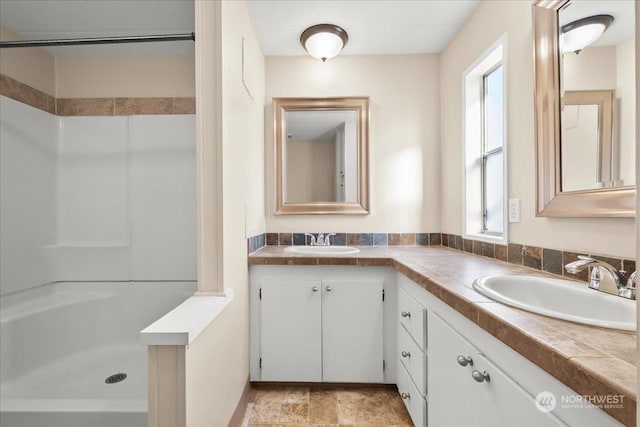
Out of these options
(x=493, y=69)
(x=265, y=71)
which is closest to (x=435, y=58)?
(x=493, y=69)

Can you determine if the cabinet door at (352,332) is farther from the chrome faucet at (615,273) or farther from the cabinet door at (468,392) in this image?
the chrome faucet at (615,273)

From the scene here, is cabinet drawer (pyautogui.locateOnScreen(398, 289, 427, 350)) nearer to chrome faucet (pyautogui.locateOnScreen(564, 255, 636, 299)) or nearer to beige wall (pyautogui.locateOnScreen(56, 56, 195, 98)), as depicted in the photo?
chrome faucet (pyautogui.locateOnScreen(564, 255, 636, 299))

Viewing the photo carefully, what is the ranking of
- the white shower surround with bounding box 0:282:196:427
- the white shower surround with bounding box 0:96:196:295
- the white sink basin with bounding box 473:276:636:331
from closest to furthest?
the white sink basin with bounding box 473:276:636:331, the white shower surround with bounding box 0:282:196:427, the white shower surround with bounding box 0:96:196:295

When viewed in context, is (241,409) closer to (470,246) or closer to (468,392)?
(468,392)

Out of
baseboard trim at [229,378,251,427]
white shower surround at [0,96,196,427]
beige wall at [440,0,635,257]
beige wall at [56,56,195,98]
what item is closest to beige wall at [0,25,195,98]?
beige wall at [56,56,195,98]

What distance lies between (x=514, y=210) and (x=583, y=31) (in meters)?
A: 0.76

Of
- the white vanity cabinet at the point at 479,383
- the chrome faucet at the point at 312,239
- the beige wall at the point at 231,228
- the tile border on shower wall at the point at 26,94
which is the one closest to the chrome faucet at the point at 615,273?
the white vanity cabinet at the point at 479,383

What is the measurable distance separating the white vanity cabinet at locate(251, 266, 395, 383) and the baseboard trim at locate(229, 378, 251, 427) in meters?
0.11

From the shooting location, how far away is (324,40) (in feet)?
6.48

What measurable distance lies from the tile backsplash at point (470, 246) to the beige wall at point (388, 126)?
57mm

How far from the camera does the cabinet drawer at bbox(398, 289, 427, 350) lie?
4.27 feet

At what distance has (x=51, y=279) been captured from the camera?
204 centimetres

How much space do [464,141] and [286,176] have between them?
1.30 meters

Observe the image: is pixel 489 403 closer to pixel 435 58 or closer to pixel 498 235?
pixel 498 235
